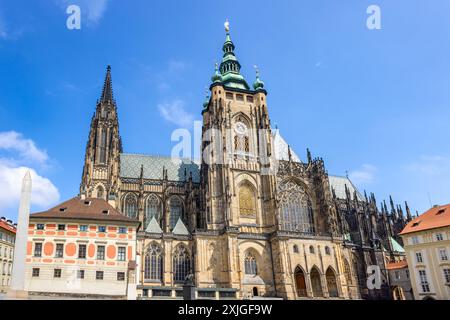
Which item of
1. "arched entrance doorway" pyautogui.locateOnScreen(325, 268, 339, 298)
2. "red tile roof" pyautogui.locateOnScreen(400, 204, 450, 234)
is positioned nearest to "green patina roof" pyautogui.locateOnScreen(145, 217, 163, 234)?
"arched entrance doorway" pyautogui.locateOnScreen(325, 268, 339, 298)

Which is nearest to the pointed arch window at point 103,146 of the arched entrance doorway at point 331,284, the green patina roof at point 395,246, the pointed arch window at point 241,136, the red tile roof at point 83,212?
the red tile roof at point 83,212

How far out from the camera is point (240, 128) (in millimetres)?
57062

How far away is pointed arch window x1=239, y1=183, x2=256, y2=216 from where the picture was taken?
51.9 m

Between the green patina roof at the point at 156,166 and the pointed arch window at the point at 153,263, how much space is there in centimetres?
1519

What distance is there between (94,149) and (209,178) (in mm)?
19015

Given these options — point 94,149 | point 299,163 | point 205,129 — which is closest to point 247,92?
point 205,129

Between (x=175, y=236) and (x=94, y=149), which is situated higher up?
(x=94, y=149)

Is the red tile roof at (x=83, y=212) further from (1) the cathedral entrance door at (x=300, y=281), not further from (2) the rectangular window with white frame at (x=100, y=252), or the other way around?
(1) the cathedral entrance door at (x=300, y=281)

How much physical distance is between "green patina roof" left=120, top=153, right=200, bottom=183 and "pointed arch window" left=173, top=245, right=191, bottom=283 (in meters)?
15.5

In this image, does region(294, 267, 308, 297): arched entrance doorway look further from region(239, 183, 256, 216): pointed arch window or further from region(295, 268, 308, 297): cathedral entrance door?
region(239, 183, 256, 216): pointed arch window

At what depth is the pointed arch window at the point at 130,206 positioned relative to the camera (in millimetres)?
54406

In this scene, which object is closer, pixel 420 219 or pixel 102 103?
pixel 420 219

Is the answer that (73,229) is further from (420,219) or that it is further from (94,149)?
(420,219)
